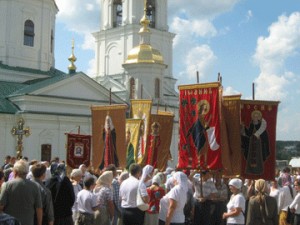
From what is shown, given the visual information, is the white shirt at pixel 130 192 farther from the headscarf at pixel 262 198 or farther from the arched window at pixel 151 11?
the arched window at pixel 151 11

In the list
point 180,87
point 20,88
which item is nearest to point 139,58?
point 20,88

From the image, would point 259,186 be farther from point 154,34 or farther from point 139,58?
point 154,34

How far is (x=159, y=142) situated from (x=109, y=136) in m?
1.79

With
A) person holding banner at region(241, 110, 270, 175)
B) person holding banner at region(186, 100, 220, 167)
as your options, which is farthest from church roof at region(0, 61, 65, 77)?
person holding banner at region(241, 110, 270, 175)

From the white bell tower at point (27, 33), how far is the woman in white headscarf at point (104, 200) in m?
28.1

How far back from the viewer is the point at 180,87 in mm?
11648

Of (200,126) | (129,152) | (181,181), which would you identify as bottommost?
(181,181)

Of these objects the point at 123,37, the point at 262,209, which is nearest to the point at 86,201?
the point at 262,209

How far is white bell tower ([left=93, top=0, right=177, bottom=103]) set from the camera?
4203 cm

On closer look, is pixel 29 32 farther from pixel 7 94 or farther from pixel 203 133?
pixel 203 133

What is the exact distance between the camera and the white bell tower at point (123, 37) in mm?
42031

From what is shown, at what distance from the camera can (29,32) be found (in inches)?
1455

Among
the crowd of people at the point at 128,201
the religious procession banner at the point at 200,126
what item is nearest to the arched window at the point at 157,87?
the religious procession banner at the point at 200,126

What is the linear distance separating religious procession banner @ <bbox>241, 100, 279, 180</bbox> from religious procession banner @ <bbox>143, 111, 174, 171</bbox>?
15.5 feet
